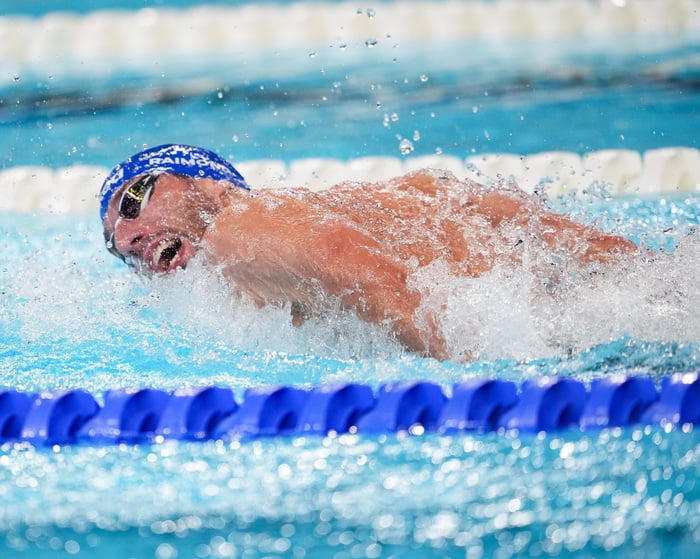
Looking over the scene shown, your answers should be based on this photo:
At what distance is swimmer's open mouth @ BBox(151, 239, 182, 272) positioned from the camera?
219 cm

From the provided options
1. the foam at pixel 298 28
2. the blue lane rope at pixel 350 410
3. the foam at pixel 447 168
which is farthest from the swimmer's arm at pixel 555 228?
the foam at pixel 298 28

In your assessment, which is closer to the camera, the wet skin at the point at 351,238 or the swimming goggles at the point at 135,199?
the wet skin at the point at 351,238

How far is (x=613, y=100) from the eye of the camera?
461cm

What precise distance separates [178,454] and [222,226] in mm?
517

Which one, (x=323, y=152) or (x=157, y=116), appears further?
(x=157, y=116)

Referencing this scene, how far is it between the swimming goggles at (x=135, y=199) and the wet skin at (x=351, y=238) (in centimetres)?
1

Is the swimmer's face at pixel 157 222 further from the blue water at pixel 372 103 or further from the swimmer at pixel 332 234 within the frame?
the blue water at pixel 372 103

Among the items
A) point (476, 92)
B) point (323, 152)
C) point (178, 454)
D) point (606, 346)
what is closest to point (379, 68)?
point (476, 92)

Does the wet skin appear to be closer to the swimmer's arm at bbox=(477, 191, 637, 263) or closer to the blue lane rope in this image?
the swimmer's arm at bbox=(477, 191, 637, 263)

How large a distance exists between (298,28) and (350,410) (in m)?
4.02

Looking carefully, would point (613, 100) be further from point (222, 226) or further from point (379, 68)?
point (222, 226)

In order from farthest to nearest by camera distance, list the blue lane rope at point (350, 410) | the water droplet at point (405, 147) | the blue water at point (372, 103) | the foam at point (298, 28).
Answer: the foam at point (298, 28), the blue water at point (372, 103), the water droplet at point (405, 147), the blue lane rope at point (350, 410)

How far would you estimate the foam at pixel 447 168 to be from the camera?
12.2 feet

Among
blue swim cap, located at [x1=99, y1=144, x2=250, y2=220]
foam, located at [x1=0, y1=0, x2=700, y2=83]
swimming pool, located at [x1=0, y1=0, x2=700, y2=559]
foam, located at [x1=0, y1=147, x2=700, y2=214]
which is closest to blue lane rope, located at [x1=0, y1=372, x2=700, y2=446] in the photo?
swimming pool, located at [x1=0, y1=0, x2=700, y2=559]
